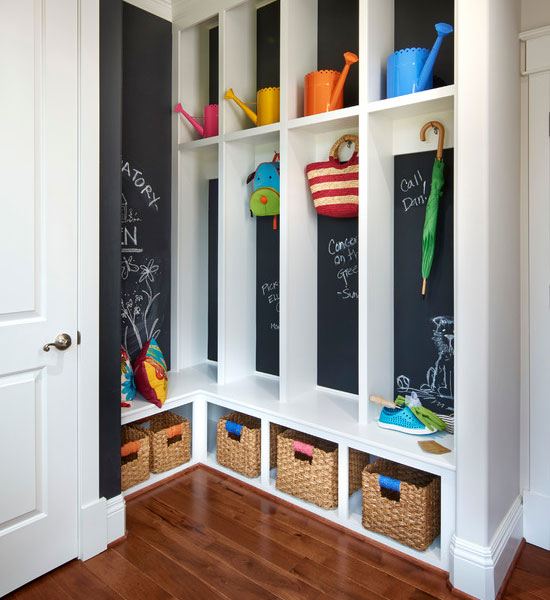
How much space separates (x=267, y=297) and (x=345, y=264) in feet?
1.85

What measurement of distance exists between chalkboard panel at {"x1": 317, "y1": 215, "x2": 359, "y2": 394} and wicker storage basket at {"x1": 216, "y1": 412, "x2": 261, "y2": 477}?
1.52 ft

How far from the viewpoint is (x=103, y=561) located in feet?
6.76

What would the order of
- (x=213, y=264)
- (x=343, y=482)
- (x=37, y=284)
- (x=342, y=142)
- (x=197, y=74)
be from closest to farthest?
(x=37, y=284) < (x=343, y=482) < (x=342, y=142) < (x=197, y=74) < (x=213, y=264)

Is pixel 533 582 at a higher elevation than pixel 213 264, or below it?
below

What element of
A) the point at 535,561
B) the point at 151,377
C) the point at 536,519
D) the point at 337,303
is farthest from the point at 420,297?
the point at 151,377

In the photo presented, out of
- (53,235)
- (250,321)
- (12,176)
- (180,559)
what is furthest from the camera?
(250,321)

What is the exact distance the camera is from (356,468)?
2.42m

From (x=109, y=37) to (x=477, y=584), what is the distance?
2.51 m

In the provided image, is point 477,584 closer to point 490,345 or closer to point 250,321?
point 490,345

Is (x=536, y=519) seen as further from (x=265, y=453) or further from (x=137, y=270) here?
(x=137, y=270)

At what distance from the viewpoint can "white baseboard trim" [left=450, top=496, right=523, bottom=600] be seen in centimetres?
184

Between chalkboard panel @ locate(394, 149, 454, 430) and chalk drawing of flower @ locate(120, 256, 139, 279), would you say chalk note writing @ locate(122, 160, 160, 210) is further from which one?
chalkboard panel @ locate(394, 149, 454, 430)

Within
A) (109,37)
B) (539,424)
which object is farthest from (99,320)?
(539,424)

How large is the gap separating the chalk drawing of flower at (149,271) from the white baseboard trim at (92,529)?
1293mm
